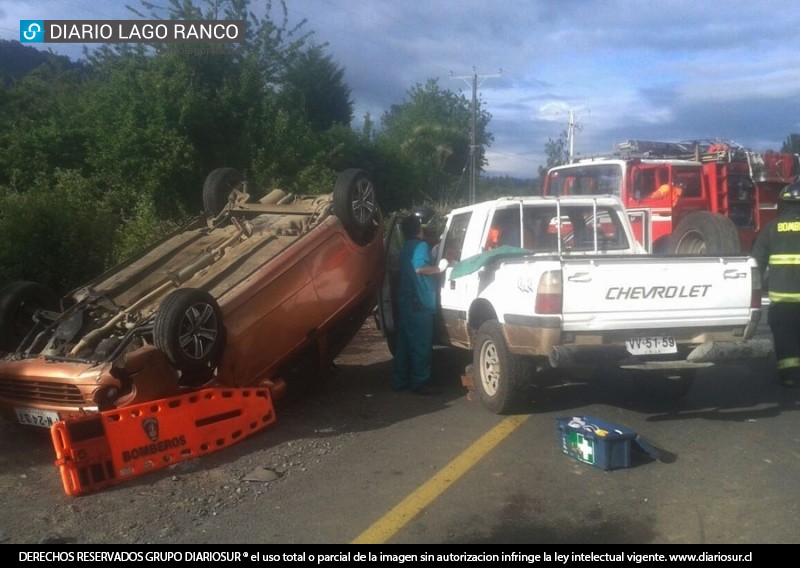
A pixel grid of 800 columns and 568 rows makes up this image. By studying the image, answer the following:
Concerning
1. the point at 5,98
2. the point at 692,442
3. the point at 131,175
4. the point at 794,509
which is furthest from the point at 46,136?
the point at 794,509

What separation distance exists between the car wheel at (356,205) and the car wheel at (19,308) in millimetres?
→ 2703

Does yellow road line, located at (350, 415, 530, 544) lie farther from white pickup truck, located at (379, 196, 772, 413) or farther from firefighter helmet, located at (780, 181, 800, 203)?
firefighter helmet, located at (780, 181, 800, 203)

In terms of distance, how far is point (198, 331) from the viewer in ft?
18.9

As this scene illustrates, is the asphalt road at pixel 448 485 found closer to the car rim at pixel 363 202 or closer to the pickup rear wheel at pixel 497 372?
the pickup rear wheel at pixel 497 372

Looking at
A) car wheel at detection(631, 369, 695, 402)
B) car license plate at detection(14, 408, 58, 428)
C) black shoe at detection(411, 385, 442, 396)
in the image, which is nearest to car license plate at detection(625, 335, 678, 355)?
car wheel at detection(631, 369, 695, 402)

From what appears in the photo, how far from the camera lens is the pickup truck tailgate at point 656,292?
19.7 feet

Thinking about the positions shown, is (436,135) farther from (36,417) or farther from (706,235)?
(36,417)

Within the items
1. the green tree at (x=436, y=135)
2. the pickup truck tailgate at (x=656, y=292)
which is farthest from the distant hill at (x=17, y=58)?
the pickup truck tailgate at (x=656, y=292)

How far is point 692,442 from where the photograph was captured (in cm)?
593

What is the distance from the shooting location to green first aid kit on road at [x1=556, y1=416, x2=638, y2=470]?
5270 mm

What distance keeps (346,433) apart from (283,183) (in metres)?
12.4

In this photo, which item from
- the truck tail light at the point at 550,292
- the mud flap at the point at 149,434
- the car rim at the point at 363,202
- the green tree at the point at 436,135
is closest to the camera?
the mud flap at the point at 149,434

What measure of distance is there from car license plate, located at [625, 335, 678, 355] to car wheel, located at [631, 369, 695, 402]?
1.07m

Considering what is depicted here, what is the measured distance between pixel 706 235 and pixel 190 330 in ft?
22.0
